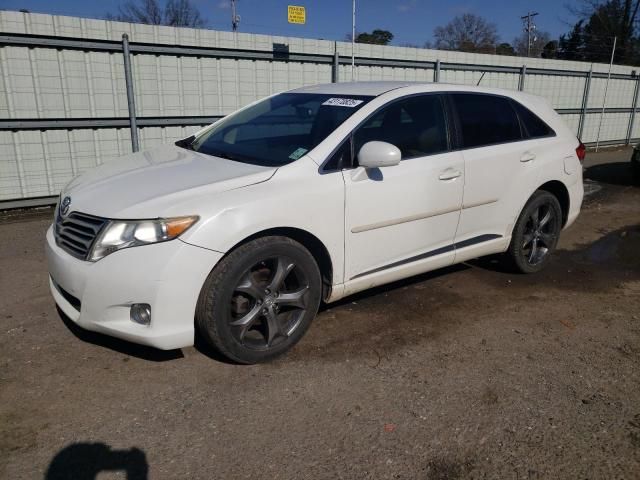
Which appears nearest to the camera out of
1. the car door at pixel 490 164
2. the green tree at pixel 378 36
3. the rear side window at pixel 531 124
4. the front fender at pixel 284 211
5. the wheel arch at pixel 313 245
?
the front fender at pixel 284 211

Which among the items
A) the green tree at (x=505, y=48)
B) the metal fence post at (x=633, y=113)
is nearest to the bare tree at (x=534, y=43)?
the green tree at (x=505, y=48)

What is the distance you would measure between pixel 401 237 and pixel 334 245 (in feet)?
1.94

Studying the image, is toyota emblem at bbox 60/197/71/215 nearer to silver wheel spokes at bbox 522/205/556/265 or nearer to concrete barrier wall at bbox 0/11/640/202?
Answer: silver wheel spokes at bbox 522/205/556/265

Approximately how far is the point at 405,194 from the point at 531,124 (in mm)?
1803

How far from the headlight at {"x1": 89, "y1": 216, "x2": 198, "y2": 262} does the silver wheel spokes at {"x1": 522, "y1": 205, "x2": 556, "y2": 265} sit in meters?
3.22

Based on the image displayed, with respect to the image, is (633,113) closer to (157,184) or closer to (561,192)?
(561,192)

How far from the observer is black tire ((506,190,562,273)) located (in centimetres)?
459

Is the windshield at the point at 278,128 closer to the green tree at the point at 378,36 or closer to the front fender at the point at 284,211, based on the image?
the front fender at the point at 284,211

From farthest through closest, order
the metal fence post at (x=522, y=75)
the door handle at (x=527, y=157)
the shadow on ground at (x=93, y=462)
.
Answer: the metal fence post at (x=522, y=75), the door handle at (x=527, y=157), the shadow on ground at (x=93, y=462)

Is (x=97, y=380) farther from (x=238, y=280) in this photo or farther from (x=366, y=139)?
(x=366, y=139)

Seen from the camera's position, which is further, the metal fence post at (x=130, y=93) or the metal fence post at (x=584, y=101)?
the metal fence post at (x=584, y=101)

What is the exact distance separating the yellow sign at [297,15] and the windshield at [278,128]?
4867mm

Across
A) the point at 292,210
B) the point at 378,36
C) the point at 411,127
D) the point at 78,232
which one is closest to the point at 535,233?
the point at 411,127

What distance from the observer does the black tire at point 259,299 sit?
289 centimetres
